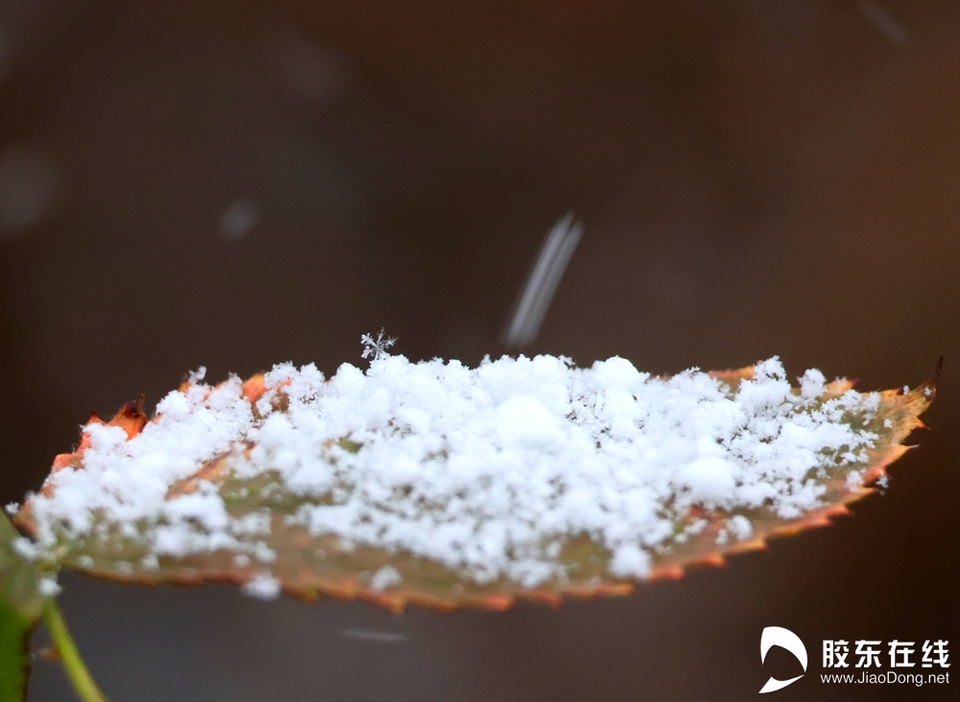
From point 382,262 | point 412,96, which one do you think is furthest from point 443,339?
point 412,96

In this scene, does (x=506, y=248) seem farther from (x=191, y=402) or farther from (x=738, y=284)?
(x=191, y=402)

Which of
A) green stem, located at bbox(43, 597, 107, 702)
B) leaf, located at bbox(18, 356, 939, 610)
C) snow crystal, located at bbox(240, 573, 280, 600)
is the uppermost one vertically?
leaf, located at bbox(18, 356, 939, 610)

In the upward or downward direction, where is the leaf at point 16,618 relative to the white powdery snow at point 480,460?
downward

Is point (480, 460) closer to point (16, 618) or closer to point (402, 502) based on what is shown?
point (402, 502)

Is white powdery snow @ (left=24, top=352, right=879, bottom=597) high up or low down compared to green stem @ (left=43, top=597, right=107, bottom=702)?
up
